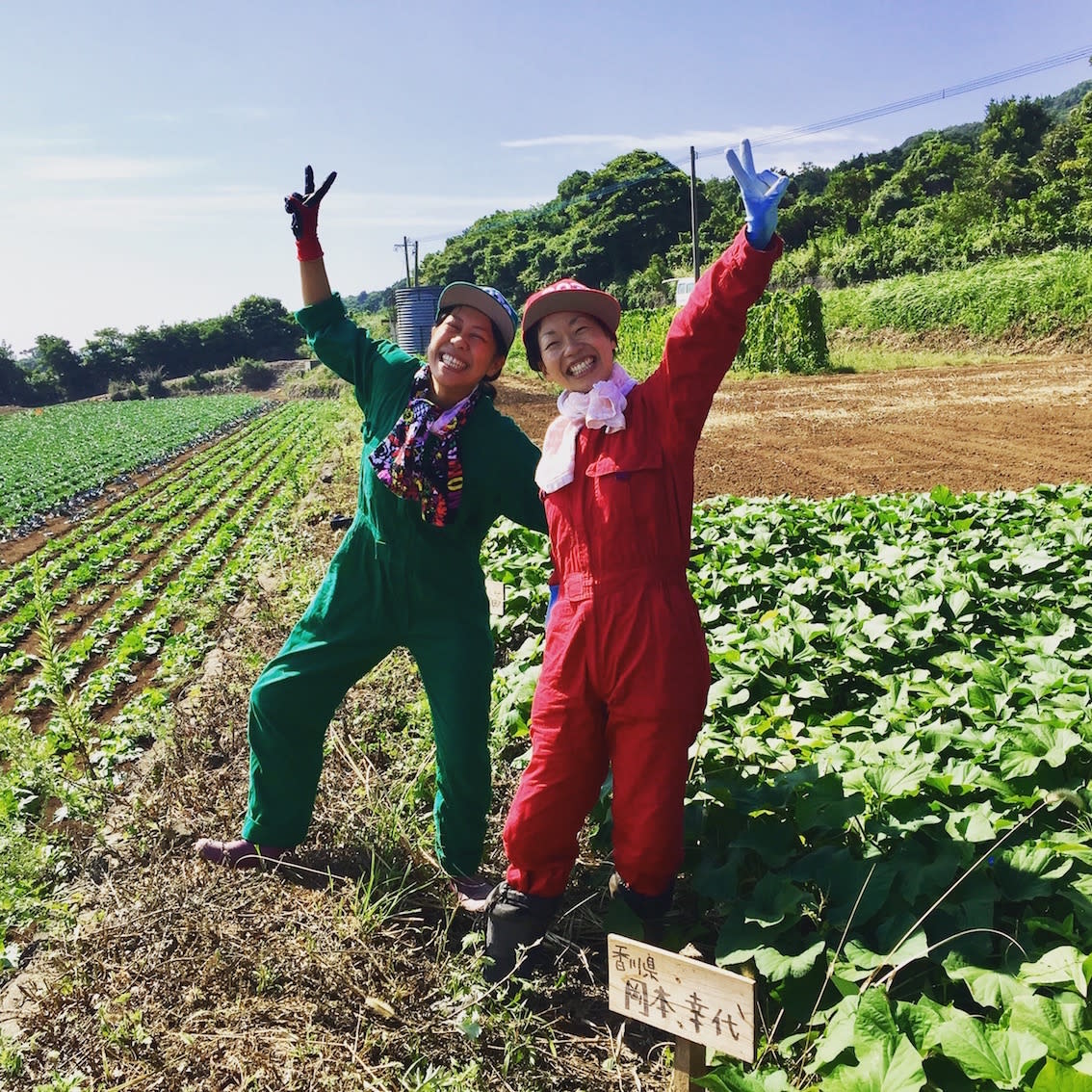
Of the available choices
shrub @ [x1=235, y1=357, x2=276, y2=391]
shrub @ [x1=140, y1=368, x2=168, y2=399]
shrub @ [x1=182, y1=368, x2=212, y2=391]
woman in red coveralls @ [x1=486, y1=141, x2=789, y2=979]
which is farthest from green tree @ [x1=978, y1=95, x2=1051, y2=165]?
shrub @ [x1=140, y1=368, x2=168, y2=399]

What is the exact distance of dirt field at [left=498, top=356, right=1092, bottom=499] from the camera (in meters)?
9.43

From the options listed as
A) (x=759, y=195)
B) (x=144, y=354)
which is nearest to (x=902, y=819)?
(x=759, y=195)

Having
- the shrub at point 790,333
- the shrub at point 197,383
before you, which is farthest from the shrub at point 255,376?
the shrub at point 790,333

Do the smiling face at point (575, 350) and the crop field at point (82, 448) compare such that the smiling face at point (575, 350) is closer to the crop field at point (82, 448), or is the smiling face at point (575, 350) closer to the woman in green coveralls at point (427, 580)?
the woman in green coveralls at point (427, 580)

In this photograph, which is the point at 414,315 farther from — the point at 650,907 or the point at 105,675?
the point at 650,907

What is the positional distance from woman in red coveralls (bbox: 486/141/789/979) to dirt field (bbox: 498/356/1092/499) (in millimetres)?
7090

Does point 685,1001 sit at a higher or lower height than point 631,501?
lower

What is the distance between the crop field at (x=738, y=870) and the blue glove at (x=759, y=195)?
1428mm

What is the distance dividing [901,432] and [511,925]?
448 inches

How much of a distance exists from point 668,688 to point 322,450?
18100mm

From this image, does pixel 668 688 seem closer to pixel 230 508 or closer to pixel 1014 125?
pixel 230 508

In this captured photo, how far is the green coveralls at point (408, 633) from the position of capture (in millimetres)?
2672

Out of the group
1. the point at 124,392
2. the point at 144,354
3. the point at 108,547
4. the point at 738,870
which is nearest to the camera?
the point at 738,870

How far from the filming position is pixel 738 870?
249cm
